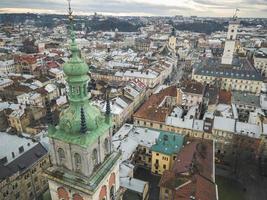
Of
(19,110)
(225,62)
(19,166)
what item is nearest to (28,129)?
(19,110)

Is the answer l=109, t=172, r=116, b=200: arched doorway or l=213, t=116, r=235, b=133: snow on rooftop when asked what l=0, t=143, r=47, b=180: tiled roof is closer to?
l=109, t=172, r=116, b=200: arched doorway

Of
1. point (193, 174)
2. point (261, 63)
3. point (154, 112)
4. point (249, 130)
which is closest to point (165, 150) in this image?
point (193, 174)

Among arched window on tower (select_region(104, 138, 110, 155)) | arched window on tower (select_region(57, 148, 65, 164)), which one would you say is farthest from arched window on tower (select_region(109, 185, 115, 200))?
arched window on tower (select_region(57, 148, 65, 164))

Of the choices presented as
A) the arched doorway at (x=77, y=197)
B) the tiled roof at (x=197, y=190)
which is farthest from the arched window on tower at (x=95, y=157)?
the tiled roof at (x=197, y=190)

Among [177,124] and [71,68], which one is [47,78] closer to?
[177,124]

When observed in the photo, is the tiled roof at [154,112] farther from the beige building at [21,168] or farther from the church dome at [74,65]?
the church dome at [74,65]

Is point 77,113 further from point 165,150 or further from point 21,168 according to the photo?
point 165,150
